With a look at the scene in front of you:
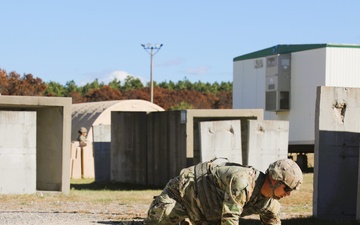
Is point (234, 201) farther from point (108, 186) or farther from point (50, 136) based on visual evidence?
point (108, 186)

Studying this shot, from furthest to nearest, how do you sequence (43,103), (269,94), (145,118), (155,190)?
(269,94) < (145,118) < (155,190) < (43,103)

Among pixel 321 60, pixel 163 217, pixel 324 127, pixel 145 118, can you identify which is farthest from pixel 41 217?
pixel 321 60

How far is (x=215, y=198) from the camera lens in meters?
7.72

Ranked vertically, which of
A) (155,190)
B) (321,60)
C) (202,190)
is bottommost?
(155,190)

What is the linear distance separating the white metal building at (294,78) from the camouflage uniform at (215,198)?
17132 mm

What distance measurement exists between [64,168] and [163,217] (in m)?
10.2

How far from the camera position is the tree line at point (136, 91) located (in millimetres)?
49219

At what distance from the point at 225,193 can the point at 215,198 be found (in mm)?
428

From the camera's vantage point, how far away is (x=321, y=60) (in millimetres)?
24828

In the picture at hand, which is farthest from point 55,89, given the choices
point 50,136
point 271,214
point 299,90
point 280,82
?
point 271,214

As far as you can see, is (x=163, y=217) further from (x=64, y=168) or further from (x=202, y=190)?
(x=64, y=168)

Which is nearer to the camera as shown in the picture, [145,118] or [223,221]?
[223,221]

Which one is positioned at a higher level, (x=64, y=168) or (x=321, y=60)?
(x=321, y=60)

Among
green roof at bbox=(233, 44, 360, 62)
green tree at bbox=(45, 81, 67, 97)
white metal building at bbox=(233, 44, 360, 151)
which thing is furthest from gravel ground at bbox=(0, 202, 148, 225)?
green tree at bbox=(45, 81, 67, 97)
